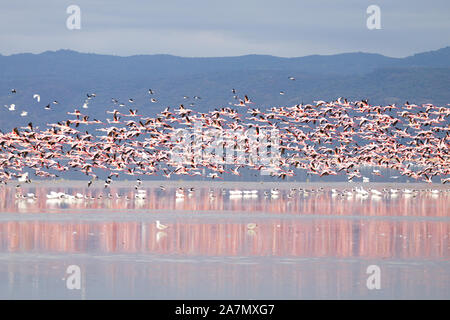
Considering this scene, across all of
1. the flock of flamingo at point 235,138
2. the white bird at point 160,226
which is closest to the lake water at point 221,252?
the white bird at point 160,226

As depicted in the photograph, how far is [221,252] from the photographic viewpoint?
29875 millimetres

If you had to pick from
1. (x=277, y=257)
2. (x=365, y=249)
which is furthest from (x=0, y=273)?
(x=365, y=249)

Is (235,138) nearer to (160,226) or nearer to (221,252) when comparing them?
(160,226)

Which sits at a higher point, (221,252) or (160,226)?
(221,252)

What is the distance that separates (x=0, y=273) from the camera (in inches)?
979

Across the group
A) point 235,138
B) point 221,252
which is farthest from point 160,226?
point 235,138

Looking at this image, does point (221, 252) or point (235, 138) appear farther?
point (235, 138)

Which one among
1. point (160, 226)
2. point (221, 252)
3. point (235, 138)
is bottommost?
point (160, 226)

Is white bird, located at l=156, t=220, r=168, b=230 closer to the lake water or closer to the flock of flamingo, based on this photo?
the lake water

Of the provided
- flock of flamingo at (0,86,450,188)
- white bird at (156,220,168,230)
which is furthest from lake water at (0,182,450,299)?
flock of flamingo at (0,86,450,188)

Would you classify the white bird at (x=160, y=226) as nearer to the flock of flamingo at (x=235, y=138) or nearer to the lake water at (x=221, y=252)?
the lake water at (x=221, y=252)

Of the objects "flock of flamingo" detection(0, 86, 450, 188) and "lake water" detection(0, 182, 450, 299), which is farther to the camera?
"flock of flamingo" detection(0, 86, 450, 188)

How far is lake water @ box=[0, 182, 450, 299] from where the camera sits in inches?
902
